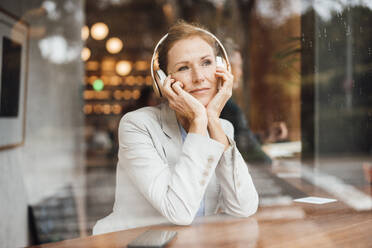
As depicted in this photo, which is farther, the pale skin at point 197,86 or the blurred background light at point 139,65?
the blurred background light at point 139,65

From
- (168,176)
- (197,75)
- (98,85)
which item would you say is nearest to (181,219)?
(168,176)

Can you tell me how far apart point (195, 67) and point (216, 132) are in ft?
0.78

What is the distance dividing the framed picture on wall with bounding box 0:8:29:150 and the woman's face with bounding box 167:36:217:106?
1044 millimetres

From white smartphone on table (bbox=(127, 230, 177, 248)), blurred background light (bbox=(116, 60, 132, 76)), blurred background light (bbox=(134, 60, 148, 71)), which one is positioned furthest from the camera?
blurred background light (bbox=(134, 60, 148, 71))

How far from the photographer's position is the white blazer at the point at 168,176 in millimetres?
973

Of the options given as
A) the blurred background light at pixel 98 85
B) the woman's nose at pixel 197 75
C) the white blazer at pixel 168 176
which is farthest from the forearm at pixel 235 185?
the blurred background light at pixel 98 85

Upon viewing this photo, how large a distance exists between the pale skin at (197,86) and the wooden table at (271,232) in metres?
0.23

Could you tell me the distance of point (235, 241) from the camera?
849mm

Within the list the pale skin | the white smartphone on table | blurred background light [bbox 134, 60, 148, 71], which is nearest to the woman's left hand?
the pale skin

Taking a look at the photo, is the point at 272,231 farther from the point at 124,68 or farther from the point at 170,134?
the point at 124,68

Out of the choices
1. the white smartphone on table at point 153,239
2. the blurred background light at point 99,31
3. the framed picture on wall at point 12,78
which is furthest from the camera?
the blurred background light at point 99,31

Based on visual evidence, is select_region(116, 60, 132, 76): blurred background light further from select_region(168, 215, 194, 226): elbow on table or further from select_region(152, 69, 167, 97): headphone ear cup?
select_region(168, 215, 194, 226): elbow on table

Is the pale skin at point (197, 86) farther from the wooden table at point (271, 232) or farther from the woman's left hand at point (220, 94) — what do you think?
the wooden table at point (271, 232)

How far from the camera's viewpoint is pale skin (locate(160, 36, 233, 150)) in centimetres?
108
